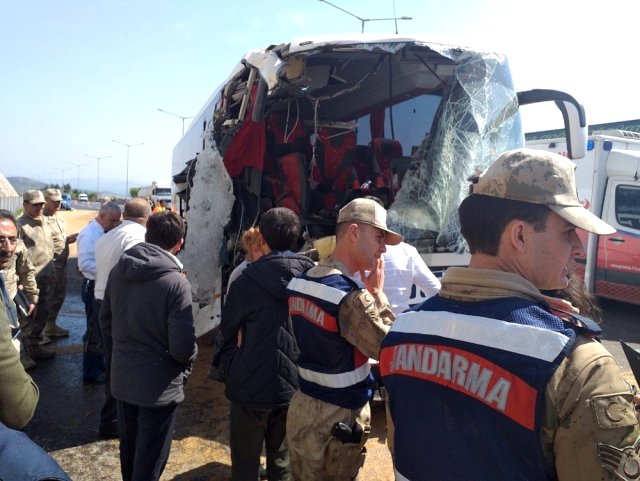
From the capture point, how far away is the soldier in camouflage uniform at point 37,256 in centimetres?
578

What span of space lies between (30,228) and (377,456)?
15.1 ft

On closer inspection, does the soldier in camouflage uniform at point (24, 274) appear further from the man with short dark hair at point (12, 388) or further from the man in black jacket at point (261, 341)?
the man with short dark hair at point (12, 388)

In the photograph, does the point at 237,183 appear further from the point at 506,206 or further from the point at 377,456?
the point at 506,206

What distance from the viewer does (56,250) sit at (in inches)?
249

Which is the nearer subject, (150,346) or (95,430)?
(150,346)

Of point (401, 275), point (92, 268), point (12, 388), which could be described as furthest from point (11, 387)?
point (92, 268)

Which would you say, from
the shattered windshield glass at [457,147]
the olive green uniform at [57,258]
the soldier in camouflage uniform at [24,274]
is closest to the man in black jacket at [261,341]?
the shattered windshield glass at [457,147]

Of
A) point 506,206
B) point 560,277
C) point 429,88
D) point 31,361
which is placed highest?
point 429,88

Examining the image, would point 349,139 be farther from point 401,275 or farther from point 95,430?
point 95,430

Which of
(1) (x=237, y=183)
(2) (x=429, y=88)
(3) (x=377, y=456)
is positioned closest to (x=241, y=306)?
(3) (x=377, y=456)

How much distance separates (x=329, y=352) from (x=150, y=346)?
128cm

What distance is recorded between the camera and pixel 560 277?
1.22m

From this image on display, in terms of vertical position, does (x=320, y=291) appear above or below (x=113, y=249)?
above

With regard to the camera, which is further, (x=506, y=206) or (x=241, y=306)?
(x=241, y=306)
